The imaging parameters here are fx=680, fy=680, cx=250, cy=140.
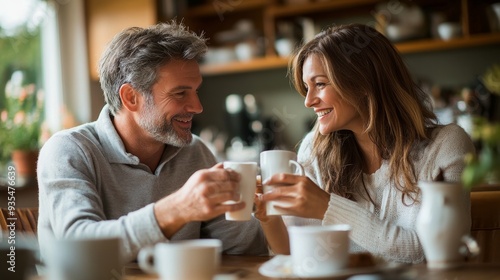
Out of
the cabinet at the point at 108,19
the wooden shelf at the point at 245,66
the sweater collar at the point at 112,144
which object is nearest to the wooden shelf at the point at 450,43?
the wooden shelf at the point at 245,66

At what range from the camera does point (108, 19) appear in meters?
4.07

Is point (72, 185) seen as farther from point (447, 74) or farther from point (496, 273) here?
point (447, 74)

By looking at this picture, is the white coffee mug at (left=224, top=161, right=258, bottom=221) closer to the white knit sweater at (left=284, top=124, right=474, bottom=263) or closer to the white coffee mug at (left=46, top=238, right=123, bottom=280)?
the white knit sweater at (left=284, top=124, right=474, bottom=263)

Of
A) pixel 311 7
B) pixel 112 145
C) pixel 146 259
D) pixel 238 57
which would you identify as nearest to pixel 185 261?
pixel 146 259

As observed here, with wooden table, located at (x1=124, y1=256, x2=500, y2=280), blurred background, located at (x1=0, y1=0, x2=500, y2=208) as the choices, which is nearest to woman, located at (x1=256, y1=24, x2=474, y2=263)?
wooden table, located at (x1=124, y1=256, x2=500, y2=280)

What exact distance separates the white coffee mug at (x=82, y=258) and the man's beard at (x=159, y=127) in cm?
78

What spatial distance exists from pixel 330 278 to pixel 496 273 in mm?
317

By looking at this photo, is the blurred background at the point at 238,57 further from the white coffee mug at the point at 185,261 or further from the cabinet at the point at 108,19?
the white coffee mug at the point at 185,261

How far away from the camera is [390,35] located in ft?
12.7

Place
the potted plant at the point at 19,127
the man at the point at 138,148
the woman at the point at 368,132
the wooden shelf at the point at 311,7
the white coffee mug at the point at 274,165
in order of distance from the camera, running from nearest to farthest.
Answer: the white coffee mug at the point at 274,165, the man at the point at 138,148, the woman at the point at 368,132, the potted plant at the point at 19,127, the wooden shelf at the point at 311,7

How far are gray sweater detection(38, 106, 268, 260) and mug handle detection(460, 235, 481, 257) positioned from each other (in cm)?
61

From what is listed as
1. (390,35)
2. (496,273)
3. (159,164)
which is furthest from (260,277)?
(390,35)

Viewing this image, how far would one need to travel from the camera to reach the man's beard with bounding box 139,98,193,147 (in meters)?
1.88

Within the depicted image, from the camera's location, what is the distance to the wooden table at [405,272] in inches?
47.1
